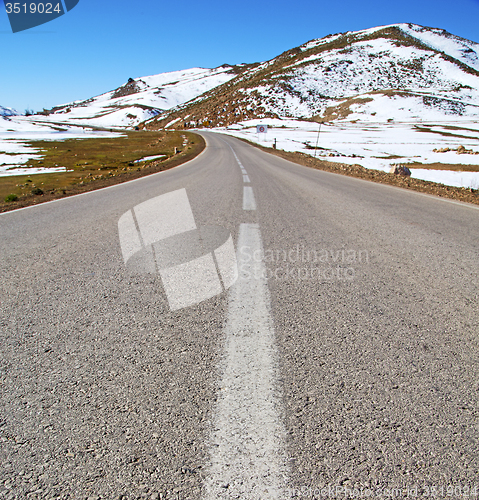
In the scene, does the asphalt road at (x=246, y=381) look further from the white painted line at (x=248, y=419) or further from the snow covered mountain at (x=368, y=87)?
the snow covered mountain at (x=368, y=87)

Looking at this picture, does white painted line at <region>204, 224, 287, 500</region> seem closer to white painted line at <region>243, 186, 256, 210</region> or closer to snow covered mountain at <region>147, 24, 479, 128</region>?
white painted line at <region>243, 186, 256, 210</region>

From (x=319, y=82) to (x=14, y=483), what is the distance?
134 meters

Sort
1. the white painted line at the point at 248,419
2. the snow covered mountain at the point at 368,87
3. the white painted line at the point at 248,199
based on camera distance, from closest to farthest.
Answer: the white painted line at the point at 248,419 → the white painted line at the point at 248,199 → the snow covered mountain at the point at 368,87

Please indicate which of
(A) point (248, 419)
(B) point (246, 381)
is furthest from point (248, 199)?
(A) point (248, 419)

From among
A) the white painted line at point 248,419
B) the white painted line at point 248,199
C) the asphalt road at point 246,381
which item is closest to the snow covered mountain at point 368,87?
the white painted line at point 248,199

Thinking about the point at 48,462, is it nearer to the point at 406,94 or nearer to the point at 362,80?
the point at 406,94

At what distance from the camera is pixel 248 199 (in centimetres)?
754

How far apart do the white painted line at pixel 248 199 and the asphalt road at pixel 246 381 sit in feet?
10.1

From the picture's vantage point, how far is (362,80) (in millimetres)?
119312

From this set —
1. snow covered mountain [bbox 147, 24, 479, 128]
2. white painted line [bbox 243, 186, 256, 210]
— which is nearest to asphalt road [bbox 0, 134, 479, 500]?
white painted line [bbox 243, 186, 256, 210]

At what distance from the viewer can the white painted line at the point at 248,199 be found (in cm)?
661

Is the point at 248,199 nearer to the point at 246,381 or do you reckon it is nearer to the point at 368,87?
the point at 246,381

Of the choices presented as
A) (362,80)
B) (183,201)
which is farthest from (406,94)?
(183,201)

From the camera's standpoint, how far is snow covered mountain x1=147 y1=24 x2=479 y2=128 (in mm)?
86562
